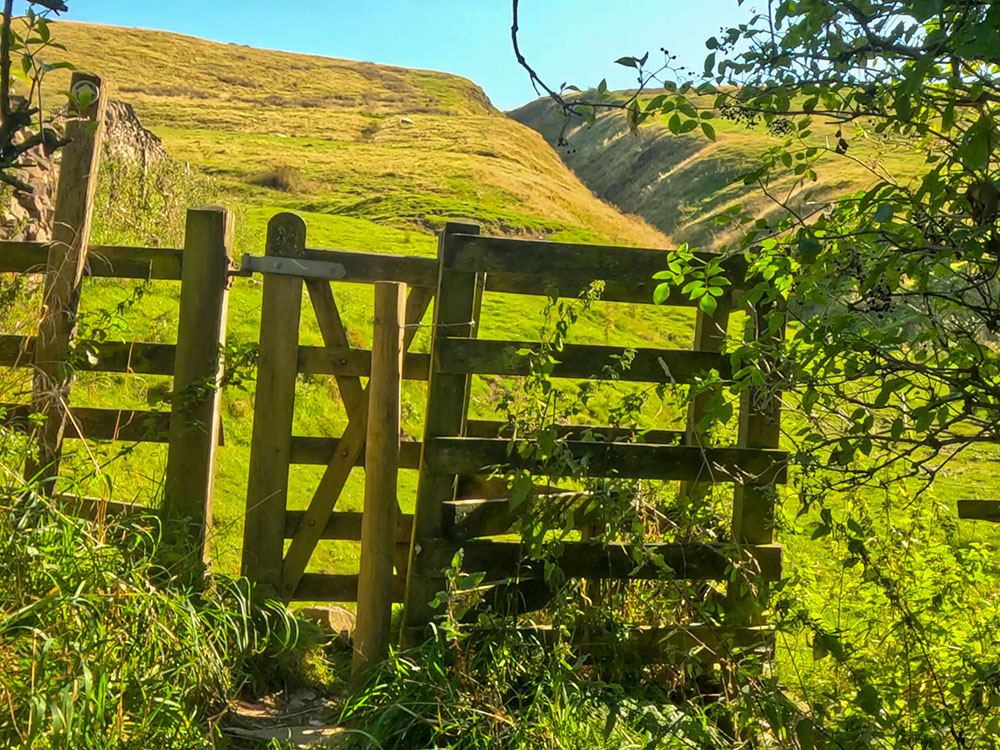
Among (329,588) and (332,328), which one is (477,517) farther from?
(332,328)

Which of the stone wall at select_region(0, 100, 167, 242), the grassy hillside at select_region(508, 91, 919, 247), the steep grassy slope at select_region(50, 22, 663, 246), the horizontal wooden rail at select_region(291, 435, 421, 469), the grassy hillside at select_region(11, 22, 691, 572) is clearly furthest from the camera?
the grassy hillside at select_region(508, 91, 919, 247)

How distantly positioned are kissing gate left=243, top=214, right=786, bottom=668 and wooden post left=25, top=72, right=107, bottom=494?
101 cm

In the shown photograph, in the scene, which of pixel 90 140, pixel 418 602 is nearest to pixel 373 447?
pixel 418 602

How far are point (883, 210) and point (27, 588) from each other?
3.18 m

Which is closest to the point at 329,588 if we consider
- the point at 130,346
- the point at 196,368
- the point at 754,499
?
the point at 196,368

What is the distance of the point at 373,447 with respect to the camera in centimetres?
476

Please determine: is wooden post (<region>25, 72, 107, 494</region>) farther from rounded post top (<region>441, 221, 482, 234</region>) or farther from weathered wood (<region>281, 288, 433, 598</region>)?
rounded post top (<region>441, 221, 482, 234</region>)

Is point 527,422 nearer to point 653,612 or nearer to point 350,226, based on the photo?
point 653,612

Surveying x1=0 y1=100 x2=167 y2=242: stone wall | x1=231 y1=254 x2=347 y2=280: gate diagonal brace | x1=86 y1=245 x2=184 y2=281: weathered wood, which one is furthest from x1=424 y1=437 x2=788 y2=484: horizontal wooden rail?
x1=0 y1=100 x2=167 y2=242: stone wall

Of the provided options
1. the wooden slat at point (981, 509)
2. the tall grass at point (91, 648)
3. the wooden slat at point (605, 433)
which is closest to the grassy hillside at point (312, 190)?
the wooden slat at point (605, 433)

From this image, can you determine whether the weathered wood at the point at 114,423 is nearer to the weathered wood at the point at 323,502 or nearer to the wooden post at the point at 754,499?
the weathered wood at the point at 323,502

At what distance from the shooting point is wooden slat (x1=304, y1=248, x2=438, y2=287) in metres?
4.91

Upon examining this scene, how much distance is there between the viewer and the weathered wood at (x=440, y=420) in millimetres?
4535

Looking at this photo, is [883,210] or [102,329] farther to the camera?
[102,329]
